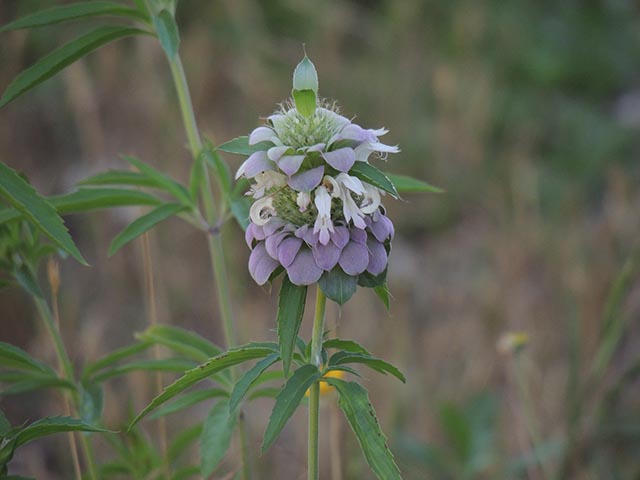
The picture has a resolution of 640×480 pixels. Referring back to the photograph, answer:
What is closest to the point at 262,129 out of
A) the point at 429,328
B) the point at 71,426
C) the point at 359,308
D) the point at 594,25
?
the point at 71,426

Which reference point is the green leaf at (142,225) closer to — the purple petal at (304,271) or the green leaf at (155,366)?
the green leaf at (155,366)

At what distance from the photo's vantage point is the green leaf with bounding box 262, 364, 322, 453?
103 centimetres

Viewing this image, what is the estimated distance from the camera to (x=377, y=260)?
3.51ft

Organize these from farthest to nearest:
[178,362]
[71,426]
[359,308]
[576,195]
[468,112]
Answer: [468,112] → [576,195] → [359,308] → [178,362] → [71,426]

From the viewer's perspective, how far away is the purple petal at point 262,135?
3.50 feet

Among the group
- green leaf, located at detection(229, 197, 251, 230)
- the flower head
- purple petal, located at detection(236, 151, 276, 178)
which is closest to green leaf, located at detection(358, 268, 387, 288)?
the flower head

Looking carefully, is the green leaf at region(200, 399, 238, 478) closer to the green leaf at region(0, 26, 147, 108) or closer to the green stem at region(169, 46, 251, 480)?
the green stem at region(169, 46, 251, 480)

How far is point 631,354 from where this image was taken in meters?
3.18

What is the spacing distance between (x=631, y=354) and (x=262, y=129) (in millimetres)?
2629

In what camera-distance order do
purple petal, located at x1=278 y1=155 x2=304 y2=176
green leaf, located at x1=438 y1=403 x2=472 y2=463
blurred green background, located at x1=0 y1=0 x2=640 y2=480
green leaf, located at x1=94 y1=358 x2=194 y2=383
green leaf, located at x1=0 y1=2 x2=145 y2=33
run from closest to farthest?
purple petal, located at x1=278 y1=155 x2=304 y2=176, green leaf, located at x1=0 y1=2 x2=145 y2=33, green leaf, located at x1=94 y1=358 x2=194 y2=383, green leaf, located at x1=438 y1=403 x2=472 y2=463, blurred green background, located at x1=0 y1=0 x2=640 y2=480

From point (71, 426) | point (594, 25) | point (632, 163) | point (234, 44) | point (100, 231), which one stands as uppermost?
point (594, 25)

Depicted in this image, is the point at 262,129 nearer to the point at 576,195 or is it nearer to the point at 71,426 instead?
the point at 71,426

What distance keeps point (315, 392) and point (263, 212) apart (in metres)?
0.30

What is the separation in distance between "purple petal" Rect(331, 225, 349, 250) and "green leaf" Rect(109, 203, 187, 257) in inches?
17.6
